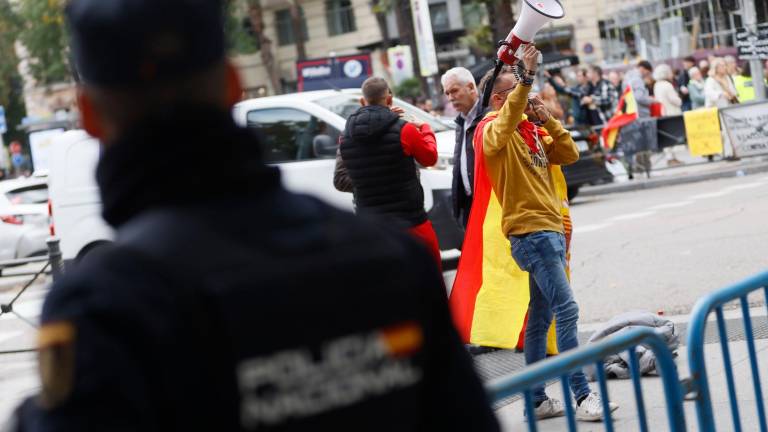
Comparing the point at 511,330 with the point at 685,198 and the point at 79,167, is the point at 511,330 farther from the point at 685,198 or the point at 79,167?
the point at 685,198

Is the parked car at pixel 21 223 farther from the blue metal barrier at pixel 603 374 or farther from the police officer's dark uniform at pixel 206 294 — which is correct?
the police officer's dark uniform at pixel 206 294

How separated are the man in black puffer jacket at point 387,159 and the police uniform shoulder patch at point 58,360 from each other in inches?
233

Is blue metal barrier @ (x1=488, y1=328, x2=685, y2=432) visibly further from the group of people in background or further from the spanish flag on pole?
the spanish flag on pole

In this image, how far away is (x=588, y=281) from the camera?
11.0 metres

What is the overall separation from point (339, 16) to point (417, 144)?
5025cm

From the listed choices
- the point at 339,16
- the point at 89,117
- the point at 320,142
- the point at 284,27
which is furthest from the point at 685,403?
the point at 284,27

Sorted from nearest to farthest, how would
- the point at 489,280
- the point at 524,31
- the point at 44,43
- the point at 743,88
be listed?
1. the point at 524,31
2. the point at 489,280
3. the point at 743,88
4. the point at 44,43

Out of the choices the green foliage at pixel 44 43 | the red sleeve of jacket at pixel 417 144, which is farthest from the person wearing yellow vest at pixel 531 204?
the green foliage at pixel 44 43

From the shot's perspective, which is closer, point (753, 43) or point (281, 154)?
point (281, 154)

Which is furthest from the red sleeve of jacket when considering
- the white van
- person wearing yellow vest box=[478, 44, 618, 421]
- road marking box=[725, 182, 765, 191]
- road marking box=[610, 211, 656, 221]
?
road marking box=[725, 182, 765, 191]

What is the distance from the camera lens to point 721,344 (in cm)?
425

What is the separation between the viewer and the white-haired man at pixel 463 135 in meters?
7.27

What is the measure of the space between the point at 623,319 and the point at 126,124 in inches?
237

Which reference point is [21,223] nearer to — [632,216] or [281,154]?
[281,154]
